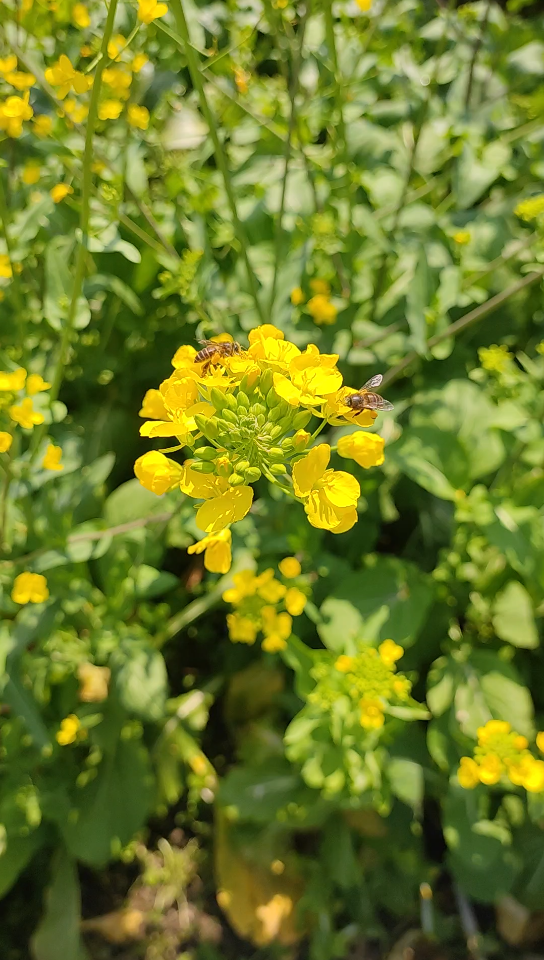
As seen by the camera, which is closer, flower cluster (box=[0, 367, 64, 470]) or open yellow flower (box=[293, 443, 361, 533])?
open yellow flower (box=[293, 443, 361, 533])

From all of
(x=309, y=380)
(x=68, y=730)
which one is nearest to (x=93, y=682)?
(x=68, y=730)

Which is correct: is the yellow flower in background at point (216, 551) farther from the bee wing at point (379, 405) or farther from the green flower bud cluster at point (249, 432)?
the bee wing at point (379, 405)

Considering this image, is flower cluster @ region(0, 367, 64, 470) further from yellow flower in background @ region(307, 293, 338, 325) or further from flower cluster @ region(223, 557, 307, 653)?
yellow flower in background @ region(307, 293, 338, 325)

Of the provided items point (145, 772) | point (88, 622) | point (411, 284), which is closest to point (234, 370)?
point (411, 284)

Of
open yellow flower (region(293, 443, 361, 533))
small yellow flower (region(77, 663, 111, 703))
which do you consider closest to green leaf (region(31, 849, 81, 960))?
small yellow flower (region(77, 663, 111, 703))

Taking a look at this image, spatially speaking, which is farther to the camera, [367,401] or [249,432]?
[367,401]

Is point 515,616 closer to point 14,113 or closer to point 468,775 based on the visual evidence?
point 468,775
